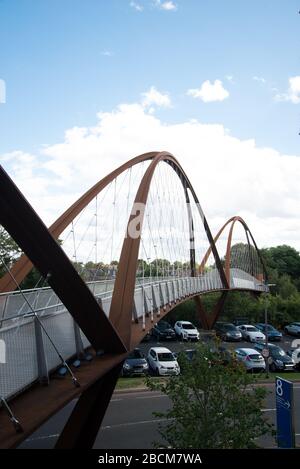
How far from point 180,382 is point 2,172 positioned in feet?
Answer: 22.9

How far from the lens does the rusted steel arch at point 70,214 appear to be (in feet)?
44.8

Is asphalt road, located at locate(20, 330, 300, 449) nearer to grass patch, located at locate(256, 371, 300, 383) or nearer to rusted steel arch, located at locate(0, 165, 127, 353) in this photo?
grass patch, located at locate(256, 371, 300, 383)

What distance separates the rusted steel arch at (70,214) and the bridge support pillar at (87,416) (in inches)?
214

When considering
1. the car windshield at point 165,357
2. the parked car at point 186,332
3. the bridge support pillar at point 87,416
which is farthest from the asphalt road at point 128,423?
the parked car at point 186,332

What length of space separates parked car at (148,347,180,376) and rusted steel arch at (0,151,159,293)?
958 centimetres

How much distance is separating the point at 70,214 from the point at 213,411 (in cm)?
1103

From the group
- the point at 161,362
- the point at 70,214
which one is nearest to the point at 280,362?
the point at 161,362

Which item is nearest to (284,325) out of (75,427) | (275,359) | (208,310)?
(208,310)

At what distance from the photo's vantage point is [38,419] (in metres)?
4.11

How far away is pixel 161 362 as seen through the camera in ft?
74.6

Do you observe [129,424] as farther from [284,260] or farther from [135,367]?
[284,260]

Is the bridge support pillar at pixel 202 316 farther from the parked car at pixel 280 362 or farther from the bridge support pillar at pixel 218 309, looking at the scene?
the parked car at pixel 280 362

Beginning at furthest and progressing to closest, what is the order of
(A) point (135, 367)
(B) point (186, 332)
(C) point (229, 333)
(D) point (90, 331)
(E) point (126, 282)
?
(C) point (229, 333), (B) point (186, 332), (A) point (135, 367), (E) point (126, 282), (D) point (90, 331)
